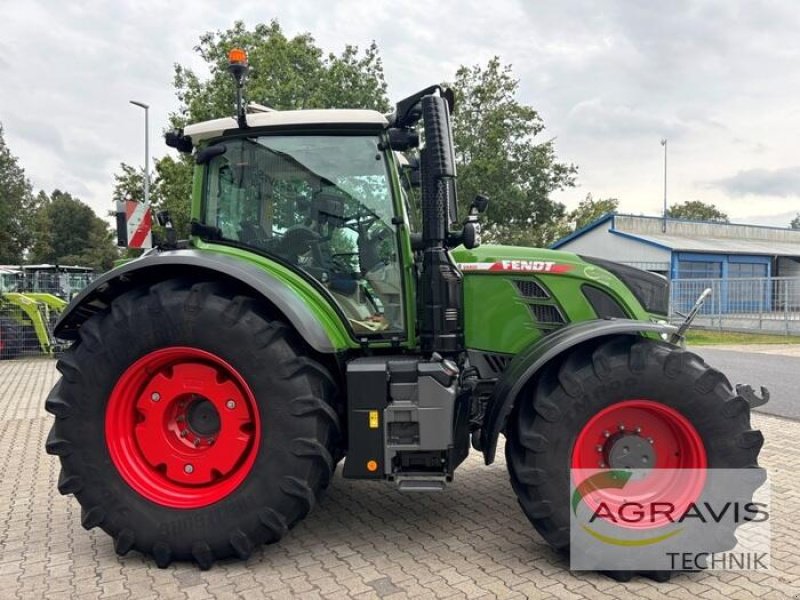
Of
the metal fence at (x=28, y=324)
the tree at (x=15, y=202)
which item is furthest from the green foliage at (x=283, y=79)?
the tree at (x=15, y=202)

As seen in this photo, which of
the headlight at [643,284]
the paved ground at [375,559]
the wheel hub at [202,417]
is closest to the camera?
the paved ground at [375,559]

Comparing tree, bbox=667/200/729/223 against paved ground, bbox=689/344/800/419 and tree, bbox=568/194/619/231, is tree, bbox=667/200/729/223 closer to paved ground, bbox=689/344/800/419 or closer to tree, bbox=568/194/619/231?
tree, bbox=568/194/619/231

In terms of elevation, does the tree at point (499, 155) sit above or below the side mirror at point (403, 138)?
above

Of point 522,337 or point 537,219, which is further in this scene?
point 537,219

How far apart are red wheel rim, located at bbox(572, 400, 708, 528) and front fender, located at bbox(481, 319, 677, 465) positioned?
39 cm

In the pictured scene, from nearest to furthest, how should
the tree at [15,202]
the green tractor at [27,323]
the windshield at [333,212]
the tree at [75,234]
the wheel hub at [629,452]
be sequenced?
the wheel hub at [629,452], the windshield at [333,212], the green tractor at [27,323], the tree at [15,202], the tree at [75,234]

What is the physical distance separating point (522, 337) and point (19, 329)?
11680 mm

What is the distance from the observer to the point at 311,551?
3.41 metres

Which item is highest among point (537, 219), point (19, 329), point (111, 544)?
point (537, 219)

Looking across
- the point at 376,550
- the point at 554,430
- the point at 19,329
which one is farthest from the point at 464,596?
the point at 19,329

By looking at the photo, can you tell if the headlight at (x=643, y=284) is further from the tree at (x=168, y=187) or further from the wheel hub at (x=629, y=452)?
the tree at (x=168, y=187)

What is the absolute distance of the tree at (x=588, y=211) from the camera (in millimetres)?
40031

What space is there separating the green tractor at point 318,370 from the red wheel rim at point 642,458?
12 millimetres

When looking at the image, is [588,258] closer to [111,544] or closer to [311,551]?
[311,551]
